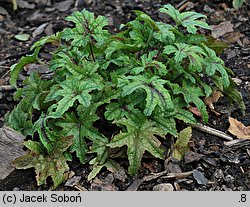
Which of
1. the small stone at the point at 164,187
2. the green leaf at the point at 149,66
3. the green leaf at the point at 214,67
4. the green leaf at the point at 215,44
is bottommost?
the small stone at the point at 164,187

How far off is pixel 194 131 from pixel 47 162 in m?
1.02

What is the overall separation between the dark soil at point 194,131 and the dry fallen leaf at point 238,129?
0.06m

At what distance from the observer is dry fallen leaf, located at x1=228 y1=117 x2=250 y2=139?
372 cm

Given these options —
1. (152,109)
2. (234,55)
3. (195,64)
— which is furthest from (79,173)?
(234,55)

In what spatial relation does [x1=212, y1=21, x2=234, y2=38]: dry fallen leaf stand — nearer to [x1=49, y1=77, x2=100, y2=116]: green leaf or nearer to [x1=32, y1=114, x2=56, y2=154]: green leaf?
[x1=49, y1=77, x2=100, y2=116]: green leaf

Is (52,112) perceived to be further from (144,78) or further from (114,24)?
(114,24)

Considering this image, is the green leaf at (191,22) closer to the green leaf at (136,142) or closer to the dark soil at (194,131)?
the dark soil at (194,131)

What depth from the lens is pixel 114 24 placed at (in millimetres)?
4914

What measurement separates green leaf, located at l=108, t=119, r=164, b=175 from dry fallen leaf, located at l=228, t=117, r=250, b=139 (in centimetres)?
59

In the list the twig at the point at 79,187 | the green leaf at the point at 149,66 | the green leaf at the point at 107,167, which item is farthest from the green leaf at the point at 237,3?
the twig at the point at 79,187

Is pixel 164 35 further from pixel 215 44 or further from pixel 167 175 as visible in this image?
pixel 167 175

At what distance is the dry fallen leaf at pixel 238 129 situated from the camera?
3.72 meters

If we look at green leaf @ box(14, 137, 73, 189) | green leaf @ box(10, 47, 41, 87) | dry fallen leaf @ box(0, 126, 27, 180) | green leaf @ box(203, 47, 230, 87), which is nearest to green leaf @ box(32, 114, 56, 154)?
green leaf @ box(14, 137, 73, 189)

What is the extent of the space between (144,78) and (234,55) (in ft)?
4.19
